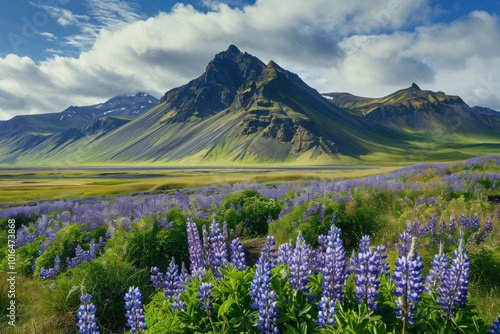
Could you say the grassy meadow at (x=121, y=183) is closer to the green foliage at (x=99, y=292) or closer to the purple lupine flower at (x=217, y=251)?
the green foliage at (x=99, y=292)

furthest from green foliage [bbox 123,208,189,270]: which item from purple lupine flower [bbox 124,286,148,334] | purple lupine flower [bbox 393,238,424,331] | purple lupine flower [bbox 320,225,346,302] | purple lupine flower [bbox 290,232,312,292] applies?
purple lupine flower [bbox 393,238,424,331]

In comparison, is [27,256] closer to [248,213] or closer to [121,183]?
[248,213]

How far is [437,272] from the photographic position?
133 inches

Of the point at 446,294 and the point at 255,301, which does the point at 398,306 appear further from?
the point at 255,301

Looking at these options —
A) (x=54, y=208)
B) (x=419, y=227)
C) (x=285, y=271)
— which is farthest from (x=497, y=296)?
(x=54, y=208)

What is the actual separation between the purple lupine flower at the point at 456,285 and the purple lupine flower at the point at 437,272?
10.1 inches

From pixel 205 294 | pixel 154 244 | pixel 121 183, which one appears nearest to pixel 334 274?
pixel 205 294

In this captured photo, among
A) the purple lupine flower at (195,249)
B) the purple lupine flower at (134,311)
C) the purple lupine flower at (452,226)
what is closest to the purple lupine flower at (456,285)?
the purple lupine flower at (134,311)

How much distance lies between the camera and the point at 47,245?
9.56m

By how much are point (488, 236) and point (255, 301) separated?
23.3ft

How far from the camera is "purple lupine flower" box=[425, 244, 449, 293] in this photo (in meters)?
3.26

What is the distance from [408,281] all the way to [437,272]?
2.51 ft

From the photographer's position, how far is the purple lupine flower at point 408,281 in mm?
2739

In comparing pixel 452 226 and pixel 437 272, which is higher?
pixel 437 272
